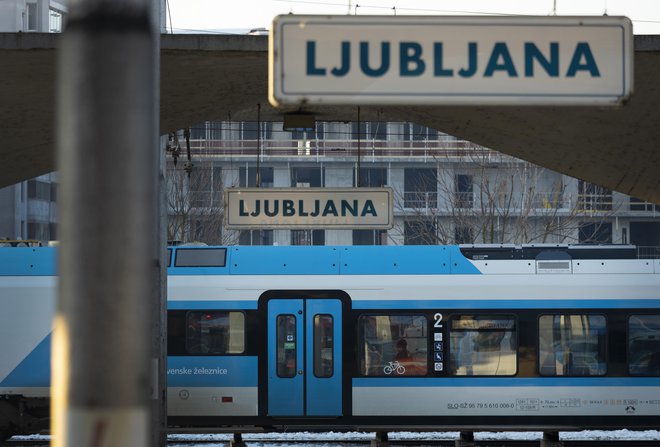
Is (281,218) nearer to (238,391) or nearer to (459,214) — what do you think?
(238,391)

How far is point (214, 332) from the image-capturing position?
15.4m

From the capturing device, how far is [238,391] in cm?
1513

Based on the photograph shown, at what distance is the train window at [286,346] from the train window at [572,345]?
3752 millimetres

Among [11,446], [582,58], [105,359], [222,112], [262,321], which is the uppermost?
[222,112]

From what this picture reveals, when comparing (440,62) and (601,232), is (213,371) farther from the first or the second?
(601,232)

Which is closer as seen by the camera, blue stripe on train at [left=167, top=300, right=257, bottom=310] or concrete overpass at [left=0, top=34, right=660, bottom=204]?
concrete overpass at [left=0, top=34, right=660, bottom=204]

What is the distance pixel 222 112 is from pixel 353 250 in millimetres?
3482

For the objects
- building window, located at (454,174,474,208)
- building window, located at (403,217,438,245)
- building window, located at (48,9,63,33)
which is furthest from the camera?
building window, located at (48,9,63,33)

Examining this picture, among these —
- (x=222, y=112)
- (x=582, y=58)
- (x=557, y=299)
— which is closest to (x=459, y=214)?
(x=557, y=299)

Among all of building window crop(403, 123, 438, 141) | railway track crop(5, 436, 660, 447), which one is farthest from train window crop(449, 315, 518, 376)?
building window crop(403, 123, 438, 141)

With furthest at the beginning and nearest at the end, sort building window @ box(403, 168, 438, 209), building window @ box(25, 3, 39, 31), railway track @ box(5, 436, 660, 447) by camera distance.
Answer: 1. building window @ box(403, 168, 438, 209)
2. building window @ box(25, 3, 39, 31)
3. railway track @ box(5, 436, 660, 447)

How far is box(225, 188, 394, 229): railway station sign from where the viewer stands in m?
13.7

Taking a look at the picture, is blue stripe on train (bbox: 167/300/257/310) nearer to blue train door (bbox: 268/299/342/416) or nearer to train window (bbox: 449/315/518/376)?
blue train door (bbox: 268/299/342/416)

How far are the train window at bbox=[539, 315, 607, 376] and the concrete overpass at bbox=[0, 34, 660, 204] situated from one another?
96.2 inches
